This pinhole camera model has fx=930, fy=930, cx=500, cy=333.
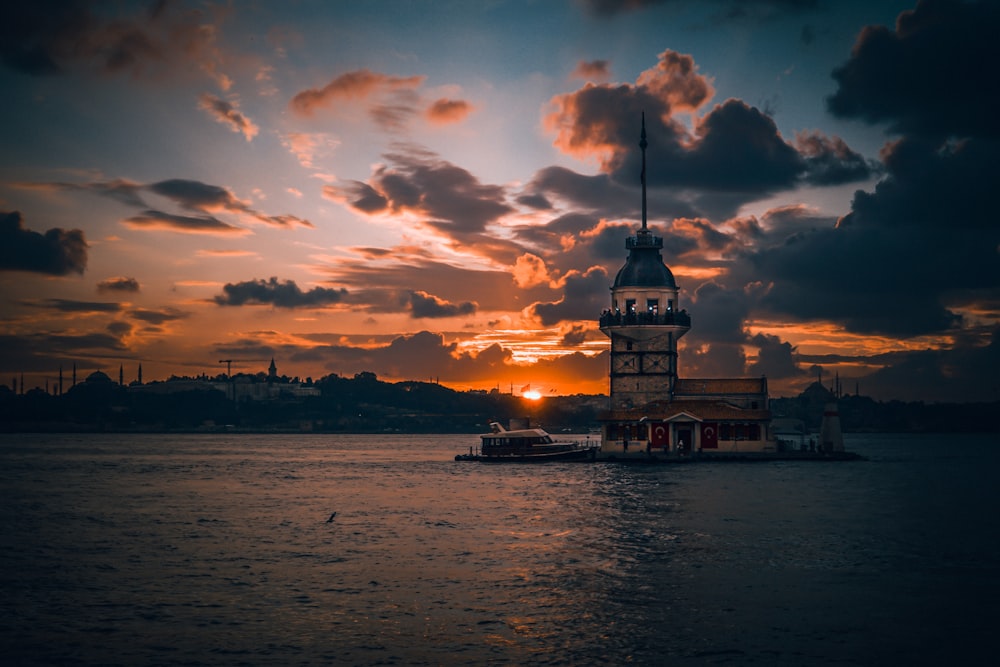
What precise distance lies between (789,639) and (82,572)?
29.5 m

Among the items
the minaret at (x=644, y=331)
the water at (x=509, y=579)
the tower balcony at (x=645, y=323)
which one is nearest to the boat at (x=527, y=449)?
the minaret at (x=644, y=331)

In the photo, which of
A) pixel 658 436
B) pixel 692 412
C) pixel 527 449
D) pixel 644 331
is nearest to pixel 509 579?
pixel 658 436

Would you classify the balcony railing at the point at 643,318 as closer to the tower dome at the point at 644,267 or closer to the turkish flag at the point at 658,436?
the tower dome at the point at 644,267

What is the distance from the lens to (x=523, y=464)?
118 meters

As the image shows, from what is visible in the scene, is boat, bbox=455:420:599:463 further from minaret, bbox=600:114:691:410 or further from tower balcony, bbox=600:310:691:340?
tower balcony, bbox=600:310:691:340

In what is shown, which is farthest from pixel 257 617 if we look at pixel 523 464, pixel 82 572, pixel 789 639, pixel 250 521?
pixel 523 464

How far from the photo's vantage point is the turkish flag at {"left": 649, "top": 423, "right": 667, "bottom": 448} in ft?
336

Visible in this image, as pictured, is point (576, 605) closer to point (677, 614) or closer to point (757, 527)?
point (677, 614)

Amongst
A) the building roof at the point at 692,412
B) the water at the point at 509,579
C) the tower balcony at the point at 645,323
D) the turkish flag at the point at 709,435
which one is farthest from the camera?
the tower balcony at the point at 645,323

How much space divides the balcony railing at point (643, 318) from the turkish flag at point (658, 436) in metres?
12.7

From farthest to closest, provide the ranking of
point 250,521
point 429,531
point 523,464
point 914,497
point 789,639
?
1. point 523,464
2. point 914,497
3. point 250,521
4. point 429,531
5. point 789,639

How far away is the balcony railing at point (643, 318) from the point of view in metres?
109

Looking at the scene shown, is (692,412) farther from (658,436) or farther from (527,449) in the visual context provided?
(527,449)

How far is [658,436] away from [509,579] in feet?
223
